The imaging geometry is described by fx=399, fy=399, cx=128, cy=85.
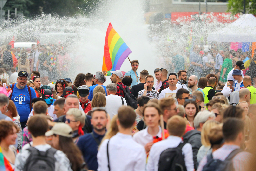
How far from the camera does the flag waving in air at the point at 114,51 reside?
11578 mm

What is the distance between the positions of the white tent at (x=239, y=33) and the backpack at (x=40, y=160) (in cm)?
1207

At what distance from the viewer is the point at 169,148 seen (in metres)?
4.09

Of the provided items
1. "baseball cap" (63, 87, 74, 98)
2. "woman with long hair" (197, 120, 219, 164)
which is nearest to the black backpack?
"woman with long hair" (197, 120, 219, 164)

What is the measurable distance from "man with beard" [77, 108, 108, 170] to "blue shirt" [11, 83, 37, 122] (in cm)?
375

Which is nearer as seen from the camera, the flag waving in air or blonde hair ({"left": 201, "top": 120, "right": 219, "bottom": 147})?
blonde hair ({"left": 201, "top": 120, "right": 219, "bottom": 147})

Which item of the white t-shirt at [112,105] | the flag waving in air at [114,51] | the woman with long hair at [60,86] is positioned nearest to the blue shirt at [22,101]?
the woman with long hair at [60,86]

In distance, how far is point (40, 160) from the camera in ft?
12.1

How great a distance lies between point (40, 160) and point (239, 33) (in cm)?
1243

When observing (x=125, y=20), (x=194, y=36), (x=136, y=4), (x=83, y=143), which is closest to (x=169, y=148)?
(x=83, y=143)

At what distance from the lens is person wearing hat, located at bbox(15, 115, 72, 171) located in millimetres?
3713

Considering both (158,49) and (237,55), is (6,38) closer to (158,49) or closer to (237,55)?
(158,49)

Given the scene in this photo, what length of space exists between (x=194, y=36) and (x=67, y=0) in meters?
25.5

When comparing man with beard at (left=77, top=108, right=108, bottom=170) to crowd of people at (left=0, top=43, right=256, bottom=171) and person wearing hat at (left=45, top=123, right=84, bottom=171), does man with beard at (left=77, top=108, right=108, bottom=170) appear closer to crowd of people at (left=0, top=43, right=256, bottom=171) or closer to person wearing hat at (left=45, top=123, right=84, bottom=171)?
crowd of people at (left=0, top=43, right=256, bottom=171)

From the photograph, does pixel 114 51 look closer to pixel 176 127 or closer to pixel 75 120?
pixel 75 120
